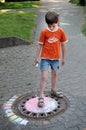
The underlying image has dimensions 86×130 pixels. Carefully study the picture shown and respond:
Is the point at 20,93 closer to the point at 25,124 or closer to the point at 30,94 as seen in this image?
the point at 30,94

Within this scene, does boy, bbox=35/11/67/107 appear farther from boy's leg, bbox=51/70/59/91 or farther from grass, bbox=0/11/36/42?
grass, bbox=0/11/36/42

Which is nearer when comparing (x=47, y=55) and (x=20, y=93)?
(x=47, y=55)

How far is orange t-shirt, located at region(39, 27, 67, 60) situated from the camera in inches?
198

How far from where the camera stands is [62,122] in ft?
15.8

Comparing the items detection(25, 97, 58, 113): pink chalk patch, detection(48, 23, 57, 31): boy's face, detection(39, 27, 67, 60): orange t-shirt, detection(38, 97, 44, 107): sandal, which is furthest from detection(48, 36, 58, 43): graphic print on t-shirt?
detection(25, 97, 58, 113): pink chalk patch

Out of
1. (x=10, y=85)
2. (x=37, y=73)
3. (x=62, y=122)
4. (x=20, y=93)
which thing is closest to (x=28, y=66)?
(x=37, y=73)

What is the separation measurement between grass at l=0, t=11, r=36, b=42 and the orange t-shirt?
553cm

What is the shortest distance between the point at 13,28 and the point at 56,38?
732cm

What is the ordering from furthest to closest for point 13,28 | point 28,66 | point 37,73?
point 13,28 → point 28,66 → point 37,73

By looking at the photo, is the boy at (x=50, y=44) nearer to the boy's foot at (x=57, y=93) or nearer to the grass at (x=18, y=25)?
the boy's foot at (x=57, y=93)

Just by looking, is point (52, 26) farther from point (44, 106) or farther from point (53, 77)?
point (44, 106)

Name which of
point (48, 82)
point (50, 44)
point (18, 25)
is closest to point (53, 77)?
point (50, 44)

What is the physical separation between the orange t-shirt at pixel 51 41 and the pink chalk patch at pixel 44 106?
2.74 ft

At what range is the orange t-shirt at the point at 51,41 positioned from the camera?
5035 mm
